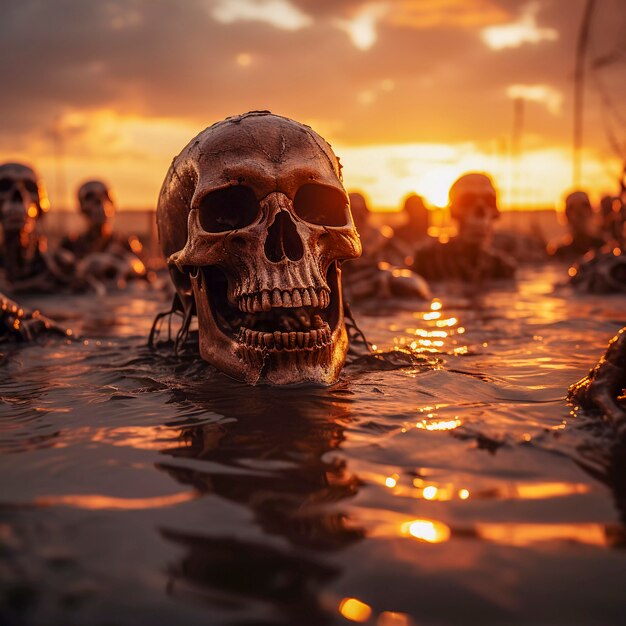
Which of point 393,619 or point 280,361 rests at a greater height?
point 280,361

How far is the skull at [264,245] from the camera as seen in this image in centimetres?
319

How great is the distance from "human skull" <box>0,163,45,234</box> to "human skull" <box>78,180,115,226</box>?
3.01 m

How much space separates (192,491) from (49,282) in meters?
8.54

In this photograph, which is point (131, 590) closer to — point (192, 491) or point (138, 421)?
point (192, 491)

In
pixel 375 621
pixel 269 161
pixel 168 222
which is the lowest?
pixel 375 621

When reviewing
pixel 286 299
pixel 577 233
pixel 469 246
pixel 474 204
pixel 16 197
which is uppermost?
pixel 16 197

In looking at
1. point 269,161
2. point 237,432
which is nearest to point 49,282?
point 269,161

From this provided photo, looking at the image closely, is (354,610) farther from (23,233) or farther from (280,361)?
(23,233)

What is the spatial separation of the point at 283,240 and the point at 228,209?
0.51 m

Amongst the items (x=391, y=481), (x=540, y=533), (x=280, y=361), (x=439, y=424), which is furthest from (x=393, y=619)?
(x=280, y=361)

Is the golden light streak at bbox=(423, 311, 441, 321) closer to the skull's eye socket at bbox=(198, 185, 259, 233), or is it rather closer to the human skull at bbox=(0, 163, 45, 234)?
the skull's eye socket at bbox=(198, 185, 259, 233)

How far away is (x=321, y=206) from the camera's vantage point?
3.72 m

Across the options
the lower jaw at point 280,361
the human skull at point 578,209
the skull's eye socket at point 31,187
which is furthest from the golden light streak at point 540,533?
the human skull at point 578,209

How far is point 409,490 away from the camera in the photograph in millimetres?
1938
